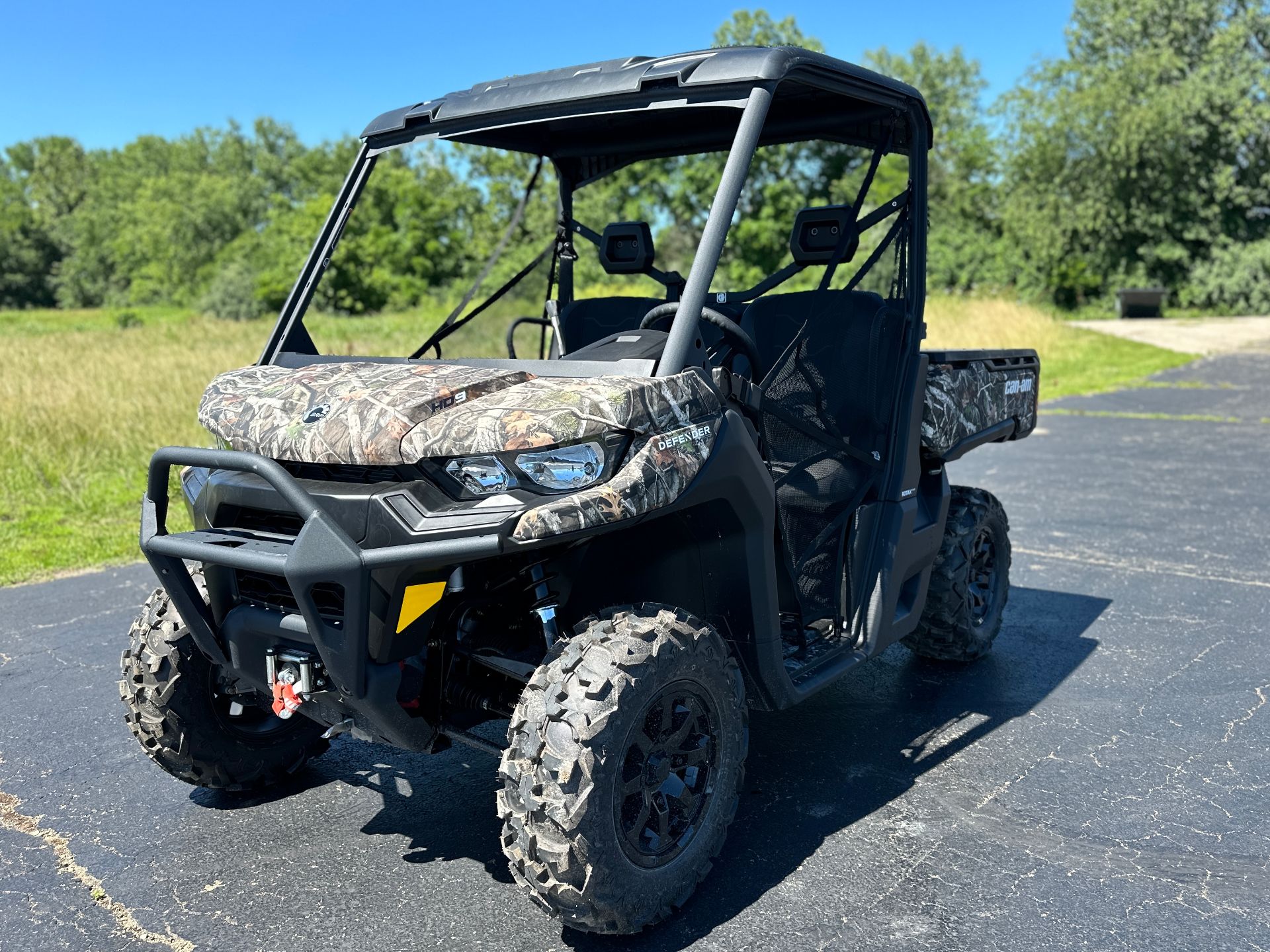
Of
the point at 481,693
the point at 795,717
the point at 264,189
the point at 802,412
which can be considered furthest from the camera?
the point at 264,189

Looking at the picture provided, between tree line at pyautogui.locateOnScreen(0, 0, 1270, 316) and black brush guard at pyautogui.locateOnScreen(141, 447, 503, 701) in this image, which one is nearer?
black brush guard at pyautogui.locateOnScreen(141, 447, 503, 701)

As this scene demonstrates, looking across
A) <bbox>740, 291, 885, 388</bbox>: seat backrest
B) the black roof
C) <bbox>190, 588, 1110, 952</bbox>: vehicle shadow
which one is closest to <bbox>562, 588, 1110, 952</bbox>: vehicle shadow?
<bbox>190, 588, 1110, 952</bbox>: vehicle shadow

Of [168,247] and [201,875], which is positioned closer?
[201,875]

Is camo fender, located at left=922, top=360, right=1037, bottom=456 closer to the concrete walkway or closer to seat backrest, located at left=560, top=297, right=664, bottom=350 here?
seat backrest, located at left=560, top=297, right=664, bottom=350

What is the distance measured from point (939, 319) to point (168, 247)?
66.7 metres

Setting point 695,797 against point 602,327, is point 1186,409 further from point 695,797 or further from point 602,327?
point 695,797

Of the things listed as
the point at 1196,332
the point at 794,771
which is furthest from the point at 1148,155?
the point at 794,771

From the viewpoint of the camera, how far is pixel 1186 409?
14.2 metres

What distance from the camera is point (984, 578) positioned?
502 centimetres

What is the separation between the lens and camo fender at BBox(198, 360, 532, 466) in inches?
104

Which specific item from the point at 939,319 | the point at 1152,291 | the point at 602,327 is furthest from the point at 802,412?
the point at 1152,291

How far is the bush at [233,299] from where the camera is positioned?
179 ft

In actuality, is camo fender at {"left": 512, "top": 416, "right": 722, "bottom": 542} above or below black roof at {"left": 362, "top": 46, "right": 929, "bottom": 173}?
below

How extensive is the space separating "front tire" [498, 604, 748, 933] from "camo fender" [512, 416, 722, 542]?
344 mm
